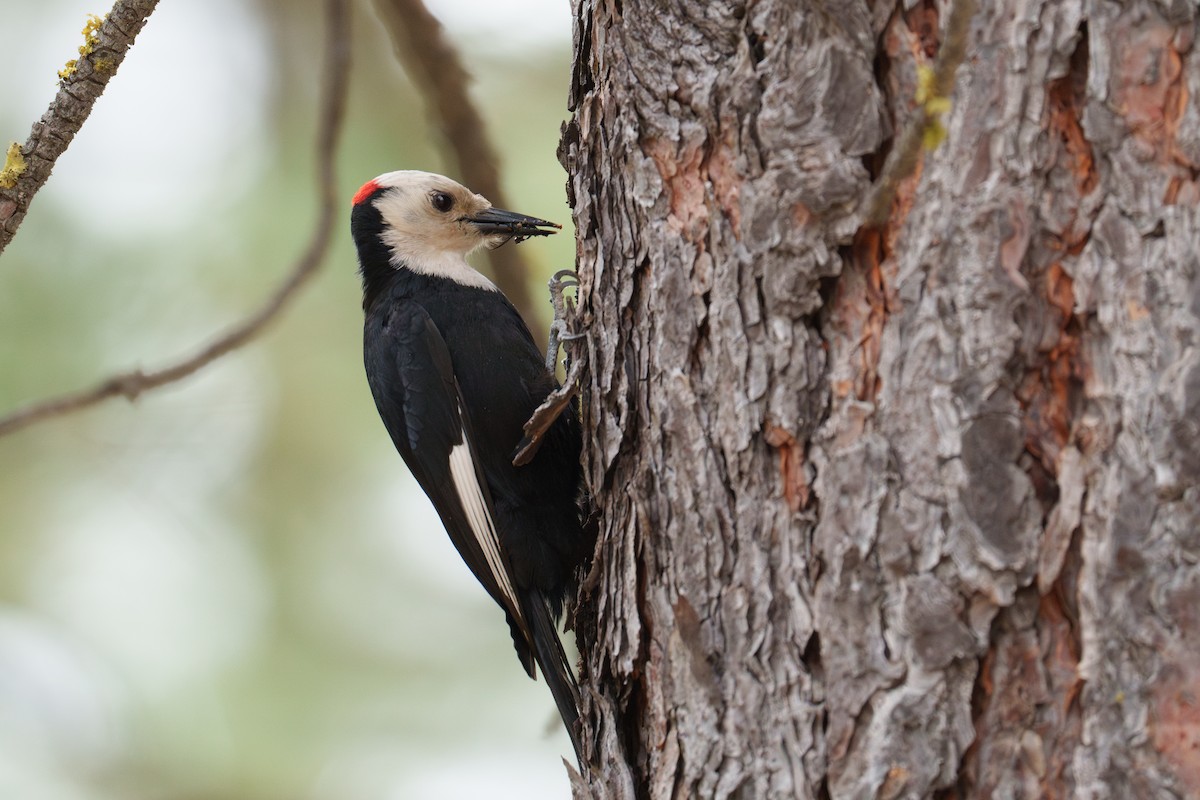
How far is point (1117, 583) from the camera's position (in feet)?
4.36

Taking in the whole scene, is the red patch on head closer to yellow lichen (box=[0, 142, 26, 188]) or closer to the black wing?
the black wing

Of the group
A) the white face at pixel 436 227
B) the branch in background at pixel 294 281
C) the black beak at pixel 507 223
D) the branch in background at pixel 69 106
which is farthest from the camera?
the white face at pixel 436 227

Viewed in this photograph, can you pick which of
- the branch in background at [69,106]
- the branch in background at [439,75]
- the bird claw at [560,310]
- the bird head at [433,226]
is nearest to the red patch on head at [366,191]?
the bird head at [433,226]

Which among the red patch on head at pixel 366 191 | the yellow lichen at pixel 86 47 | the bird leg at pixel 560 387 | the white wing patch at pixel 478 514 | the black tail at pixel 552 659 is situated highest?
the red patch on head at pixel 366 191

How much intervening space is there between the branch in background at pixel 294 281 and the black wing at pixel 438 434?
301 millimetres

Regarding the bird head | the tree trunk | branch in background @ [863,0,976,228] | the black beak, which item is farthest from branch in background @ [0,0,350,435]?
branch in background @ [863,0,976,228]

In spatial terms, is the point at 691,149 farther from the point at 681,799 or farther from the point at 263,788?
the point at 263,788

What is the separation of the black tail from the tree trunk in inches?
23.4

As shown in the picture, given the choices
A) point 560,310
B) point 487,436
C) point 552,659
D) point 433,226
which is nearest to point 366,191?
point 433,226

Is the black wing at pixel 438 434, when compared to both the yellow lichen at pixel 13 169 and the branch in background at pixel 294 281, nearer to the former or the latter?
the branch in background at pixel 294 281

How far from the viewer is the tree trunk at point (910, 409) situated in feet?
4.38

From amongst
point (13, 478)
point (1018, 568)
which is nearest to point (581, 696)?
point (1018, 568)

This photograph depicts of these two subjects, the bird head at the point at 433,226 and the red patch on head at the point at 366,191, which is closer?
the bird head at the point at 433,226

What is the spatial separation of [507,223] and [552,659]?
1.31 m
